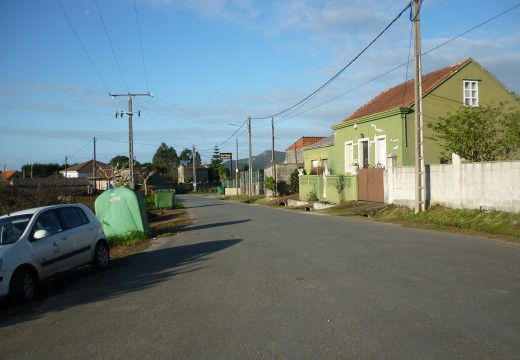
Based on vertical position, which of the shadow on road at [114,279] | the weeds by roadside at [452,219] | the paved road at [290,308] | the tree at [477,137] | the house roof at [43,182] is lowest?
the shadow on road at [114,279]

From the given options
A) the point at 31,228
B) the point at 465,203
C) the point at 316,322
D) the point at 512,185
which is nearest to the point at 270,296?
the point at 316,322

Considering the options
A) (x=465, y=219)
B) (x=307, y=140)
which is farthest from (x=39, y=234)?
(x=307, y=140)

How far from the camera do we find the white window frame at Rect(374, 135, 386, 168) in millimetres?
28741

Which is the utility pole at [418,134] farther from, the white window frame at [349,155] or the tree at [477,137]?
the white window frame at [349,155]

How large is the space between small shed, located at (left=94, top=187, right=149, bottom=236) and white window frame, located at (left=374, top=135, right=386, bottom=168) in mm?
16135

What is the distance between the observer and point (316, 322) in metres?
6.11

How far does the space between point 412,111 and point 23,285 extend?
23.2 metres

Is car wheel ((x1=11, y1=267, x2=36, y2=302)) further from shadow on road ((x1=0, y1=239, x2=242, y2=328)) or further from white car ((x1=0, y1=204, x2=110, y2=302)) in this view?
shadow on road ((x1=0, y1=239, x2=242, y2=328))

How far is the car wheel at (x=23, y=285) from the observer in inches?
319

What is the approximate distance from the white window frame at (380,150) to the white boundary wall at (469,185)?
6019 millimetres

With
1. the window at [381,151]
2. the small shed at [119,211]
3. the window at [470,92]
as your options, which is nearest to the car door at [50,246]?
the small shed at [119,211]

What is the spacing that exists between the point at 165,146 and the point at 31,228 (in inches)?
5099

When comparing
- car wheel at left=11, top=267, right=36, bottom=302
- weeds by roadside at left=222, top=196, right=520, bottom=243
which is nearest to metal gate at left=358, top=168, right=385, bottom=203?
weeds by roadside at left=222, top=196, right=520, bottom=243

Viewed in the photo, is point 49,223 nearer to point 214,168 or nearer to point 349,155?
point 349,155
